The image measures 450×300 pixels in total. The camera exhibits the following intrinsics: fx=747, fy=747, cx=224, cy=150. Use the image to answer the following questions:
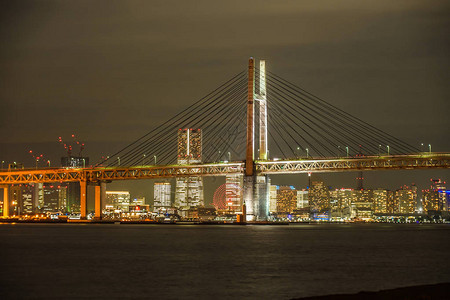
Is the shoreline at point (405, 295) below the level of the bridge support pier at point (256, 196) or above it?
below

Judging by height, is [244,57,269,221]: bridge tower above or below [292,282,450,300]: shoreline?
above

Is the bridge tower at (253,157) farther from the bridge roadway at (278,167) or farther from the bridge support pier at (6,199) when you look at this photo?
the bridge support pier at (6,199)

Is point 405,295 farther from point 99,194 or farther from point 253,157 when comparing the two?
point 99,194

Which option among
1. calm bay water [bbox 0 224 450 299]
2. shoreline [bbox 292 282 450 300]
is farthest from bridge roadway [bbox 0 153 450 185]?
shoreline [bbox 292 282 450 300]

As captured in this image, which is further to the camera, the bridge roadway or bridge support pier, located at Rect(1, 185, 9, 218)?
bridge support pier, located at Rect(1, 185, 9, 218)

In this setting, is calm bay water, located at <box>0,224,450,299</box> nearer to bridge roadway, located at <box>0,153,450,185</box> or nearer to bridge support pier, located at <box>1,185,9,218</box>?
bridge roadway, located at <box>0,153,450,185</box>

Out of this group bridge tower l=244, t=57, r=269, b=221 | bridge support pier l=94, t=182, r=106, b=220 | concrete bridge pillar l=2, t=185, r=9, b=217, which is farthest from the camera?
concrete bridge pillar l=2, t=185, r=9, b=217

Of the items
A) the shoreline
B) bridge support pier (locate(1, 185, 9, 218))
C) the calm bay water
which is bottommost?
the calm bay water

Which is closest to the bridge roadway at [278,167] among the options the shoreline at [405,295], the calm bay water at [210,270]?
the calm bay water at [210,270]

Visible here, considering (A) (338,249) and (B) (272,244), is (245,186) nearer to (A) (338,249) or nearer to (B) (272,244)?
(B) (272,244)
